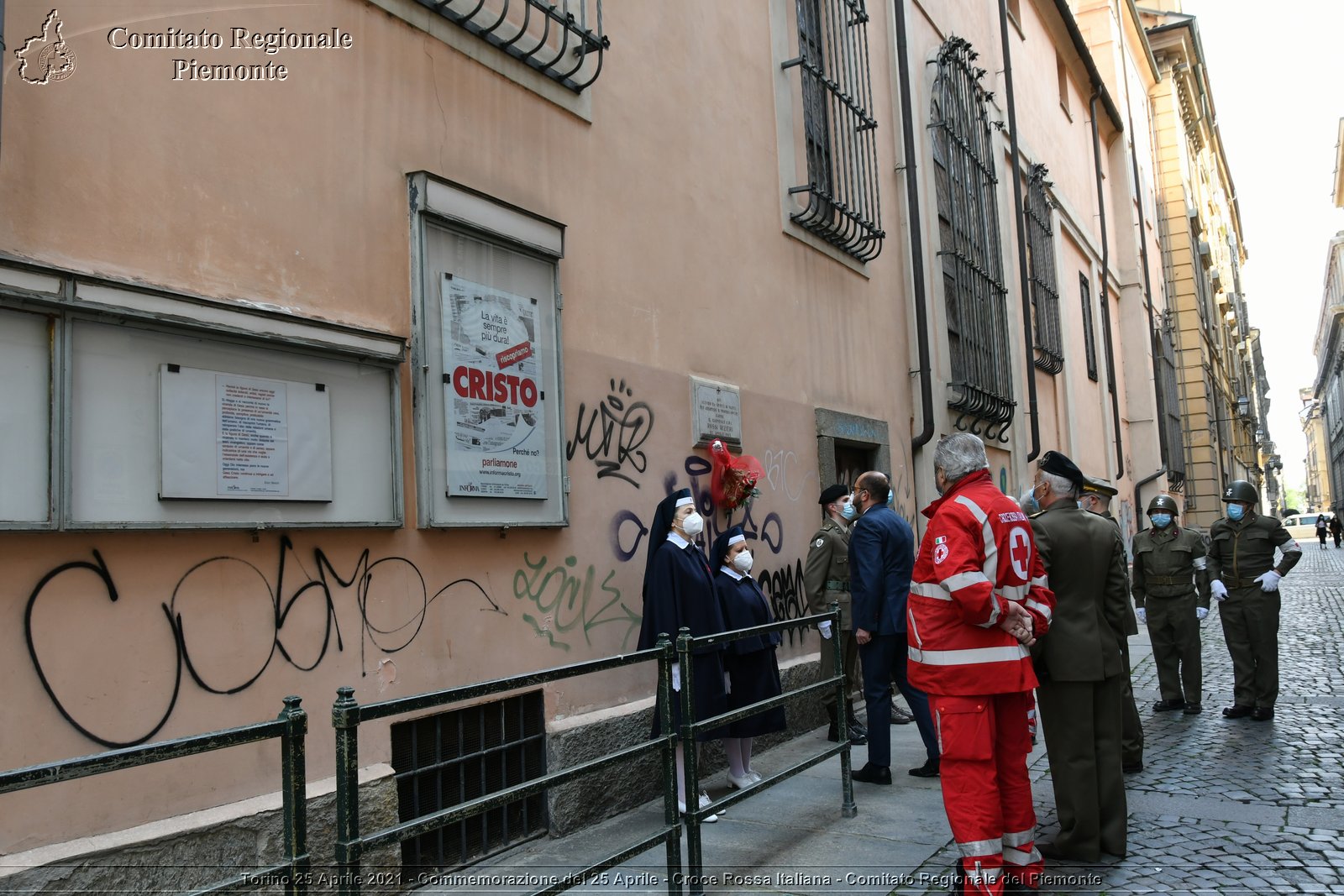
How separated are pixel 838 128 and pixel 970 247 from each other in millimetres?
3905

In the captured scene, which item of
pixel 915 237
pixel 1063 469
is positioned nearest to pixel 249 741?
pixel 1063 469

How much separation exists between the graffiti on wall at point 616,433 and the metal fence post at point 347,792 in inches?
117

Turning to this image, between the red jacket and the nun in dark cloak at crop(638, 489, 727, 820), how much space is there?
4.33 ft

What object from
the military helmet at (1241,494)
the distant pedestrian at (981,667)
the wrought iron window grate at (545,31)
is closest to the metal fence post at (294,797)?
the distant pedestrian at (981,667)

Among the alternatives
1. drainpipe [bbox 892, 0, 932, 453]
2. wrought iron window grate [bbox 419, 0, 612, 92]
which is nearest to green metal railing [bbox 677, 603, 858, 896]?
wrought iron window grate [bbox 419, 0, 612, 92]

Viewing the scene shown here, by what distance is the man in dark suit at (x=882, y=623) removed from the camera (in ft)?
19.1

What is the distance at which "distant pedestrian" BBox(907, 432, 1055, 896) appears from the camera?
385 centimetres

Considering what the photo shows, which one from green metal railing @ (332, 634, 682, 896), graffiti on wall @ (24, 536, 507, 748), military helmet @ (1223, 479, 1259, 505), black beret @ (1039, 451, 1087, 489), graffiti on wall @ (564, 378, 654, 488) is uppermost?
graffiti on wall @ (564, 378, 654, 488)

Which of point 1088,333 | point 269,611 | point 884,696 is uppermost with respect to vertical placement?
point 1088,333

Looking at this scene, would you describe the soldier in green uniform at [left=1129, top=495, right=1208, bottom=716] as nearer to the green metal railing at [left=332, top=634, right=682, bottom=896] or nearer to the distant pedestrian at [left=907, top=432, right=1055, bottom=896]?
the distant pedestrian at [left=907, top=432, right=1055, bottom=896]

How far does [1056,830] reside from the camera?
16.2 ft

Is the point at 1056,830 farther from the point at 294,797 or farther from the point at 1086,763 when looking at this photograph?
the point at 294,797

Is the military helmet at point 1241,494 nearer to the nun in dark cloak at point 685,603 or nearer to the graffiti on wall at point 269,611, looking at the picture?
the nun in dark cloak at point 685,603

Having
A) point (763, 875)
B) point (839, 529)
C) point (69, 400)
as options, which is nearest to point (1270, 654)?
point (839, 529)
